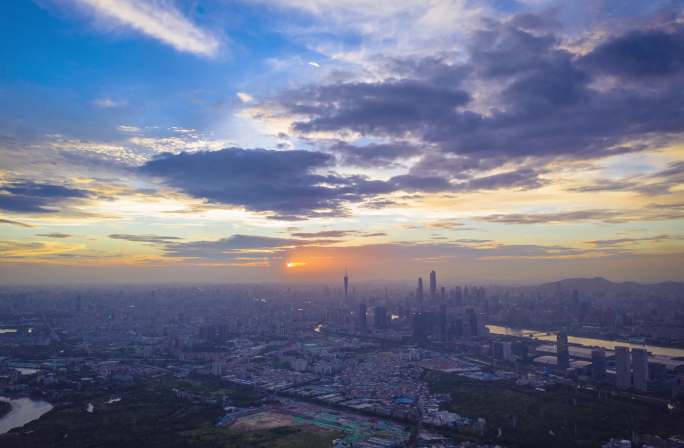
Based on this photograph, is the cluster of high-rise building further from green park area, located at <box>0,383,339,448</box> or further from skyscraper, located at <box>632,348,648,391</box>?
green park area, located at <box>0,383,339,448</box>

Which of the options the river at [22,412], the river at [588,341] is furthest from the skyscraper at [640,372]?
the river at [22,412]

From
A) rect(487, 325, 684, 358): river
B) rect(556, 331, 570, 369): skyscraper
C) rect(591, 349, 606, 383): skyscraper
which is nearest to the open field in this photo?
rect(591, 349, 606, 383): skyscraper

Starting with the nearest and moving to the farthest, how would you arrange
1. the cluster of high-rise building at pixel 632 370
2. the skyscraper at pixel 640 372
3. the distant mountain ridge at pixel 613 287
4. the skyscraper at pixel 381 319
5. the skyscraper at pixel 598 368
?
the skyscraper at pixel 640 372
the cluster of high-rise building at pixel 632 370
the skyscraper at pixel 598 368
the skyscraper at pixel 381 319
the distant mountain ridge at pixel 613 287

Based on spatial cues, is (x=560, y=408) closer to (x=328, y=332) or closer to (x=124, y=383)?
(x=124, y=383)

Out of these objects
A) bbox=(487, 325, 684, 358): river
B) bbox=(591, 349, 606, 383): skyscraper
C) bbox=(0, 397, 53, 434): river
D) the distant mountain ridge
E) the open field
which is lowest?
bbox=(487, 325, 684, 358): river

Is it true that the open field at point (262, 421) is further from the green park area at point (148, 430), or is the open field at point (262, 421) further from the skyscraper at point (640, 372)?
the skyscraper at point (640, 372)

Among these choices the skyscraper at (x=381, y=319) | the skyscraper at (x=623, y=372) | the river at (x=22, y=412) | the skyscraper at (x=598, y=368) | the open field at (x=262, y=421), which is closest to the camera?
the open field at (x=262, y=421)

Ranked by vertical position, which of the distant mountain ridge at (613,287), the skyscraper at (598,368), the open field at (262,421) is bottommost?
the open field at (262,421)
